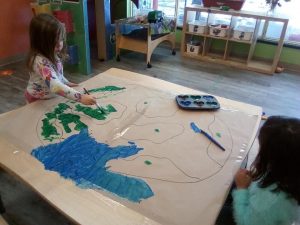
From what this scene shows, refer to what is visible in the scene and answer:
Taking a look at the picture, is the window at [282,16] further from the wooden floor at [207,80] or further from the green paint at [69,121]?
the green paint at [69,121]

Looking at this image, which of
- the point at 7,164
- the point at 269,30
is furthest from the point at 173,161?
the point at 269,30

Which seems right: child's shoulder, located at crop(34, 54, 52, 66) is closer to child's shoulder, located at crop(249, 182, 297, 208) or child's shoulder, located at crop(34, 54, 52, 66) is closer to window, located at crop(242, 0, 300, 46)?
child's shoulder, located at crop(249, 182, 297, 208)

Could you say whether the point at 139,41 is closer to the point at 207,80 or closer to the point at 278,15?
the point at 207,80

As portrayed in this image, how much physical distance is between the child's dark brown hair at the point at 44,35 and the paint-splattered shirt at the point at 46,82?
0.03 metres

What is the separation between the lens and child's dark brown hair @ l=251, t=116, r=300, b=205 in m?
0.73

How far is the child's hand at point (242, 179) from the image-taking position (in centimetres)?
88

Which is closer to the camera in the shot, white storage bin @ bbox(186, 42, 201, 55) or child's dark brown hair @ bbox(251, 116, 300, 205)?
child's dark brown hair @ bbox(251, 116, 300, 205)

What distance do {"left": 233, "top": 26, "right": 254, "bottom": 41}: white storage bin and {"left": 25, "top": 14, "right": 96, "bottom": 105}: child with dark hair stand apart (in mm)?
2390

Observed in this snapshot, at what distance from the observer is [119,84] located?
4.75 ft

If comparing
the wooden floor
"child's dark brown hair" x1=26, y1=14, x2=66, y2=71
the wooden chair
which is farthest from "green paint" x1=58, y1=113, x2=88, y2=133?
the wooden chair

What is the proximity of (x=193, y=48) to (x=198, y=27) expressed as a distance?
27 centimetres

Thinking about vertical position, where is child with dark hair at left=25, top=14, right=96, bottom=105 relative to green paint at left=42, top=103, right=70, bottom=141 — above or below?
above

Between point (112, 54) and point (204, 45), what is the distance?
119cm

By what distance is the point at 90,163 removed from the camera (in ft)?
2.98
